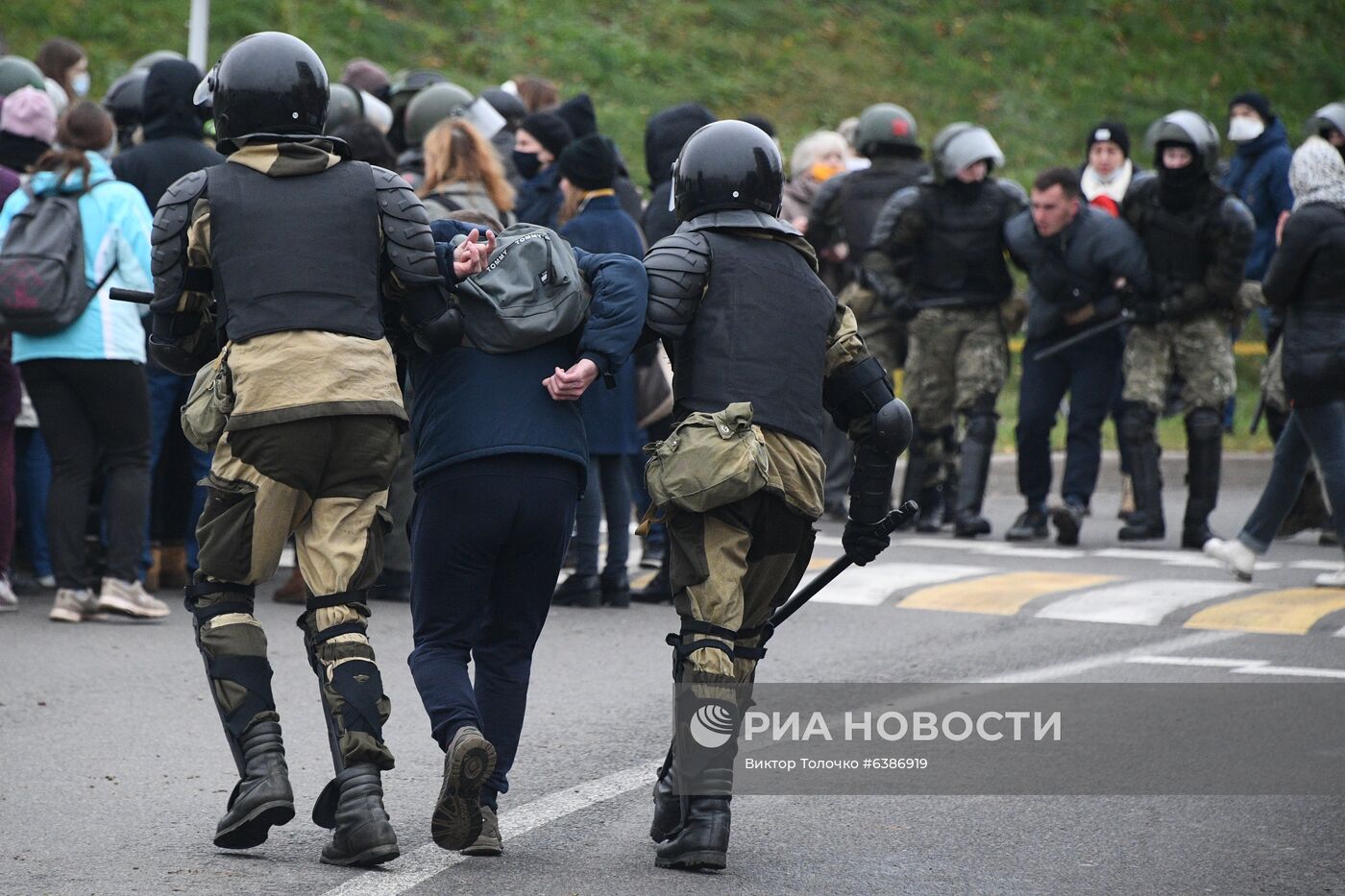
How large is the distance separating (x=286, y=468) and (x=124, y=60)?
16004 millimetres

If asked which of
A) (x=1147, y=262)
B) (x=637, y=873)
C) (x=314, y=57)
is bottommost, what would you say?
(x=637, y=873)

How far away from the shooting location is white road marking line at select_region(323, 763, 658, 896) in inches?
175

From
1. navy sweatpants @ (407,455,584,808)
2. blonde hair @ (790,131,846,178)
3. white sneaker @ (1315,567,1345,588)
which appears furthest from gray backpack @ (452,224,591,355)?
blonde hair @ (790,131,846,178)

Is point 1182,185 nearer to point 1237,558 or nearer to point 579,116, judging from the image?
point 1237,558

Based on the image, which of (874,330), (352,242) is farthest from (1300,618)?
(352,242)

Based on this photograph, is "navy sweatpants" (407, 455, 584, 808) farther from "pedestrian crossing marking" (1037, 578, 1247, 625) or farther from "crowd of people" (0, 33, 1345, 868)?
"pedestrian crossing marking" (1037, 578, 1247, 625)

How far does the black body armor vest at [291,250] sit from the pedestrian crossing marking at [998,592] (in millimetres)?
4777

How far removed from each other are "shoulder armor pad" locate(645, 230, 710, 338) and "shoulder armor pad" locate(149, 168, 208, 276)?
1090mm

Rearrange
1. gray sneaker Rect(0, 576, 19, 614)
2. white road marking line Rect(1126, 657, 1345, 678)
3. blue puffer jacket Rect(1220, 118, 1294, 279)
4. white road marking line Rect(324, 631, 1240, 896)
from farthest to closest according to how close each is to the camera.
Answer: blue puffer jacket Rect(1220, 118, 1294, 279)
gray sneaker Rect(0, 576, 19, 614)
white road marking line Rect(1126, 657, 1345, 678)
white road marking line Rect(324, 631, 1240, 896)

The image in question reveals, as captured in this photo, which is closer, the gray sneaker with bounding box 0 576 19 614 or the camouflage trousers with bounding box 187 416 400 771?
the camouflage trousers with bounding box 187 416 400 771

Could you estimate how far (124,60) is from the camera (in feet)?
64.0

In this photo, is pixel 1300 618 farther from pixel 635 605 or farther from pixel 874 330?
pixel 874 330

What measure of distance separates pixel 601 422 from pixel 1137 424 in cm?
386

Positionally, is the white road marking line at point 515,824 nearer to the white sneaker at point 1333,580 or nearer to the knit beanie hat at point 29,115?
the knit beanie hat at point 29,115
